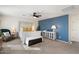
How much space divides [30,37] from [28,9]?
1.85 feet

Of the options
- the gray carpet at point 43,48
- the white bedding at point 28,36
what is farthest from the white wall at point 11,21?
the gray carpet at point 43,48

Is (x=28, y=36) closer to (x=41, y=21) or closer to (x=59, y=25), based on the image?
(x=41, y=21)

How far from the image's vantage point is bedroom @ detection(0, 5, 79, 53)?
186 centimetres

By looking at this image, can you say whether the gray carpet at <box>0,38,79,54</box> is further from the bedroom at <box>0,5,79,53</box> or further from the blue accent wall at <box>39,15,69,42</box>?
the blue accent wall at <box>39,15,69,42</box>

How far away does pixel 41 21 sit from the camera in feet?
6.46

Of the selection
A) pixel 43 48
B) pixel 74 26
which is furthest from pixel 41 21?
pixel 74 26

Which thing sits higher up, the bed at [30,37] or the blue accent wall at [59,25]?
the blue accent wall at [59,25]

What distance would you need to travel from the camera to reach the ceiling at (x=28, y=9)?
6.18ft

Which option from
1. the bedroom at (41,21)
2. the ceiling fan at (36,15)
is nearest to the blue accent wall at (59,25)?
the bedroom at (41,21)

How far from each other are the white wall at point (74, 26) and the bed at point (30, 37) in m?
0.62

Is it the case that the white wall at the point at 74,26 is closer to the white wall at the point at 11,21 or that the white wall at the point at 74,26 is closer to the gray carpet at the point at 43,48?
the gray carpet at the point at 43,48

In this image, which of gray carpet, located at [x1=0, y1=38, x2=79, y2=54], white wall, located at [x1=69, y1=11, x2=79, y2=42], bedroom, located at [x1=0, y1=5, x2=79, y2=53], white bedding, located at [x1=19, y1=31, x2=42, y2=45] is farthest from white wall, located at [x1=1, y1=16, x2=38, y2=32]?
white wall, located at [x1=69, y1=11, x2=79, y2=42]

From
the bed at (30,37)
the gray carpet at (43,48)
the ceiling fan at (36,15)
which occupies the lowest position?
the gray carpet at (43,48)
